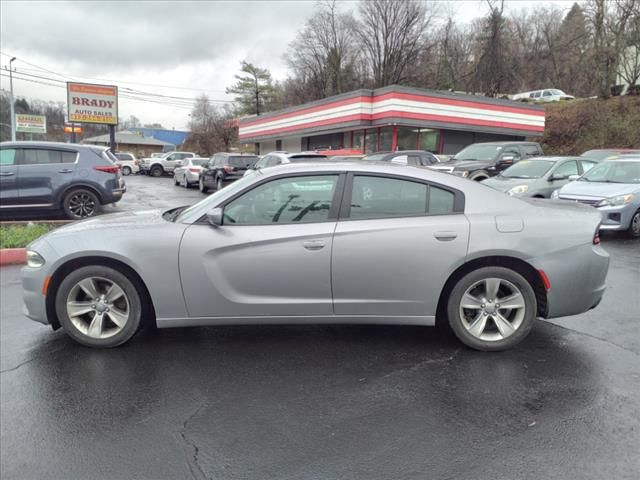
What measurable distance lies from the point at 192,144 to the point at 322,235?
2491 inches

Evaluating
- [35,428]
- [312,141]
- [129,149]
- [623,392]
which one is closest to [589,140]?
[312,141]

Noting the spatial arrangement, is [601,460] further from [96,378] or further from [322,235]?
[96,378]

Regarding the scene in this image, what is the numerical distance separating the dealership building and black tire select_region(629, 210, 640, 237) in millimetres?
16105

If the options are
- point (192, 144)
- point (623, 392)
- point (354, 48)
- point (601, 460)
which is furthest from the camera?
point (192, 144)

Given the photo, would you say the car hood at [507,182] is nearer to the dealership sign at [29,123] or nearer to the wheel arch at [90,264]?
the wheel arch at [90,264]

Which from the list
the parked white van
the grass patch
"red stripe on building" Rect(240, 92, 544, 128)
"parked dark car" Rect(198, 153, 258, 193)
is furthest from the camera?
the parked white van

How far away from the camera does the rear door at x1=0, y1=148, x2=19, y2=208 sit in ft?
30.8

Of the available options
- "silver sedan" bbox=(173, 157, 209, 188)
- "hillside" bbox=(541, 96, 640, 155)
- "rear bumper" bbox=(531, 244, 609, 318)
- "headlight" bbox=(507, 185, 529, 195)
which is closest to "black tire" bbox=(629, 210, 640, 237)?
"headlight" bbox=(507, 185, 529, 195)

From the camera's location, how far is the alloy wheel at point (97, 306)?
3.74 metres

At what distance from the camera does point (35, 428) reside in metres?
2.77

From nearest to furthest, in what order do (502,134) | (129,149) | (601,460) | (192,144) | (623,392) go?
(601,460) → (623,392) → (502,134) → (192,144) → (129,149)

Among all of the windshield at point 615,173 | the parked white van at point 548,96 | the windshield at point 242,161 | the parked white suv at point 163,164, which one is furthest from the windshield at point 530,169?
the parked white van at point 548,96

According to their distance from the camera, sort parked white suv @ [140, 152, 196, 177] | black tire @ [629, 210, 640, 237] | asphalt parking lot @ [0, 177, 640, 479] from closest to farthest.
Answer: asphalt parking lot @ [0, 177, 640, 479] < black tire @ [629, 210, 640, 237] < parked white suv @ [140, 152, 196, 177]

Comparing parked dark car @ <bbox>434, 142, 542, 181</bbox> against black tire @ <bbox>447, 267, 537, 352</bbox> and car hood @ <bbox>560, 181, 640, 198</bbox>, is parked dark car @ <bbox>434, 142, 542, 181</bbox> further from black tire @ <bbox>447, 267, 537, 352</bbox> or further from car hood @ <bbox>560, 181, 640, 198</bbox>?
black tire @ <bbox>447, 267, 537, 352</bbox>
